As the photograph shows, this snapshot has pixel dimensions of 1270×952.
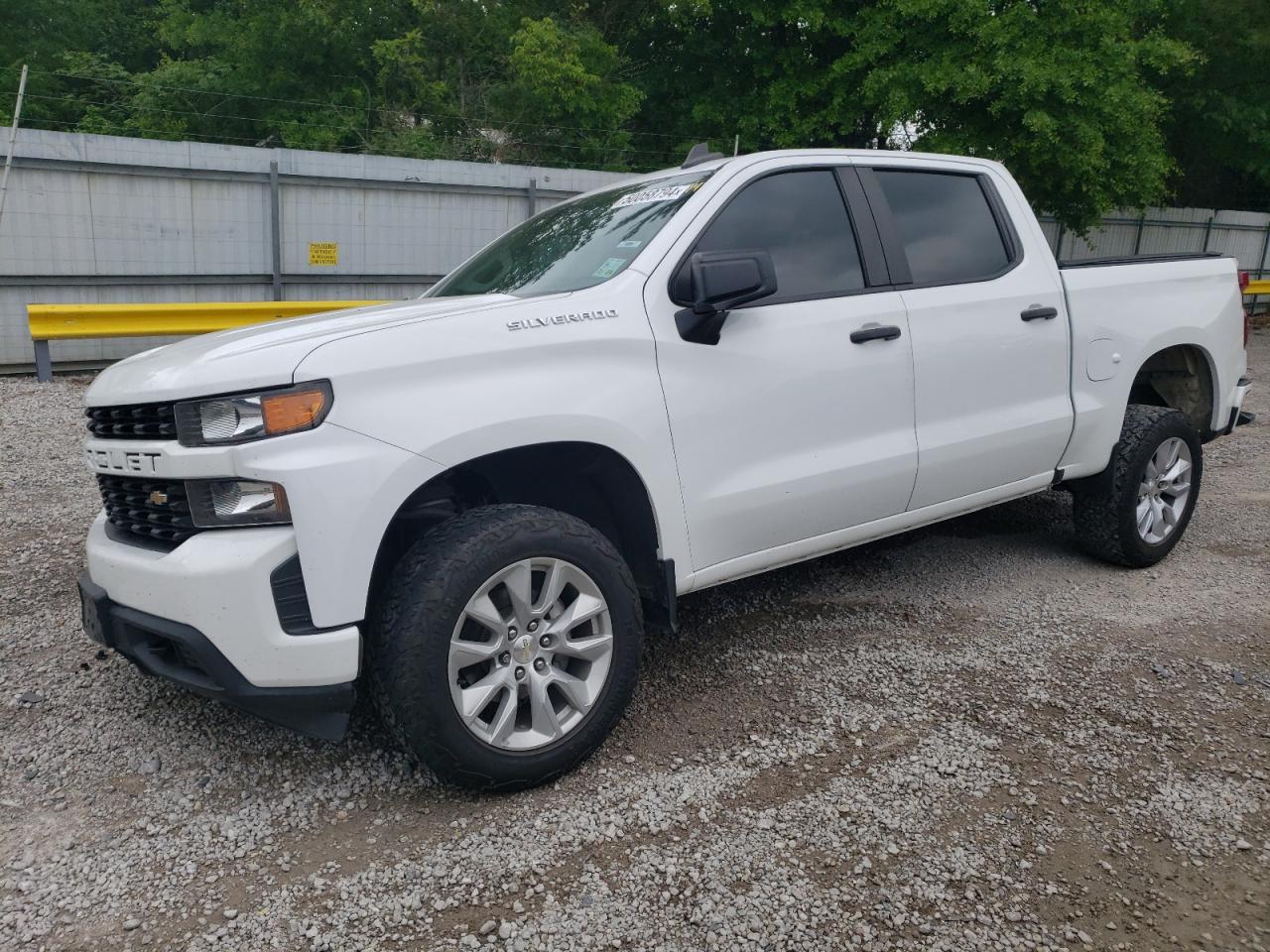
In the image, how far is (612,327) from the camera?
3.07 metres

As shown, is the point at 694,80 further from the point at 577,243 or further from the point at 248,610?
the point at 248,610

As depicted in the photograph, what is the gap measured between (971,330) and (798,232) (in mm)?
889

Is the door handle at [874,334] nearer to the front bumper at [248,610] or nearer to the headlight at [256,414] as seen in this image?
the headlight at [256,414]

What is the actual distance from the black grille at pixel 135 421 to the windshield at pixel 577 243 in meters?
1.23

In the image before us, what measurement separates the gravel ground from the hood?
1211mm

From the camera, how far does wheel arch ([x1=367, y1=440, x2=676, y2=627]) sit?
3.01 meters

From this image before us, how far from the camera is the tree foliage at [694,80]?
16906mm

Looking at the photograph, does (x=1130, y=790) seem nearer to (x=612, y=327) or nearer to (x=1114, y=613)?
(x=1114, y=613)

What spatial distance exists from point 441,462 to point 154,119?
22.1m

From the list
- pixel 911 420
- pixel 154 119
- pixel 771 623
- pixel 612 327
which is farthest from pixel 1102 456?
pixel 154 119

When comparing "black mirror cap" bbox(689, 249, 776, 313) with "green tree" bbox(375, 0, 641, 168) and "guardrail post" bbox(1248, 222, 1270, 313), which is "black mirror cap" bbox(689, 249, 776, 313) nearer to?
"green tree" bbox(375, 0, 641, 168)

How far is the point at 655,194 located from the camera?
12.1ft

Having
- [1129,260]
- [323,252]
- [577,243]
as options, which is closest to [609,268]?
[577,243]

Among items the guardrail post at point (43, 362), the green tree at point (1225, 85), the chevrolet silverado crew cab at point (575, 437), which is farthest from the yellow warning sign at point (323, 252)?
the green tree at point (1225, 85)
